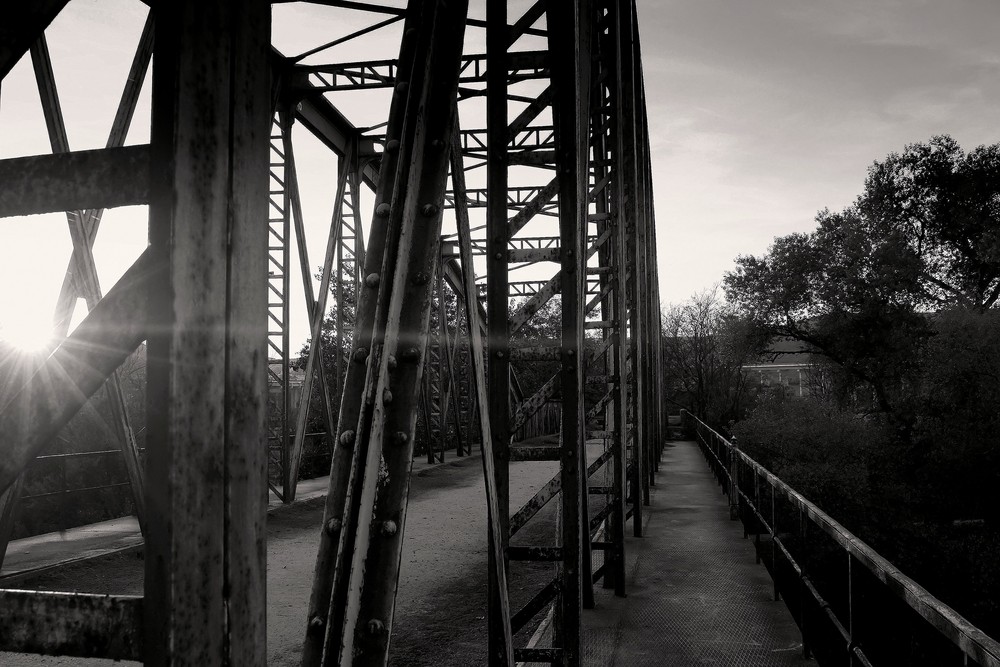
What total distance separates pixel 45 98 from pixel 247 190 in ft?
20.5

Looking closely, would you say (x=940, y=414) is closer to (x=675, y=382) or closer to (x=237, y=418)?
(x=675, y=382)

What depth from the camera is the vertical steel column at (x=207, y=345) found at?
95 centimetres

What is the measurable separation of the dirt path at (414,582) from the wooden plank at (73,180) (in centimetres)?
463

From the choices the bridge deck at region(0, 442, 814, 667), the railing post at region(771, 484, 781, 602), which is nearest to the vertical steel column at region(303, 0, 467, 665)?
the bridge deck at region(0, 442, 814, 667)

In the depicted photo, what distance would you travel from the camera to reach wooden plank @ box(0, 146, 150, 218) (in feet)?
3.37

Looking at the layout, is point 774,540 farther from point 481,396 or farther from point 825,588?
point 825,588

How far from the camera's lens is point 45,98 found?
6.06 m

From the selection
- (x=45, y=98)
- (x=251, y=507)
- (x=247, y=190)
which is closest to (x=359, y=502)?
(x=251, y=507)

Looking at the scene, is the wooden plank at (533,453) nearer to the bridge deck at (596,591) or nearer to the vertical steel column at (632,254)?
the bridge deck at (596,591)

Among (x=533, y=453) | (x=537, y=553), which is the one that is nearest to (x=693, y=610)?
(x=537, y=553)

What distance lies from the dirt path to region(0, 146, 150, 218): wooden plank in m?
4.63

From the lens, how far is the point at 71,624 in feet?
3.27

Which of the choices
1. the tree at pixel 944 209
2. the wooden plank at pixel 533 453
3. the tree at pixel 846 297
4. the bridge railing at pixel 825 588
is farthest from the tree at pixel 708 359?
the wooden plank at pixel 533 453

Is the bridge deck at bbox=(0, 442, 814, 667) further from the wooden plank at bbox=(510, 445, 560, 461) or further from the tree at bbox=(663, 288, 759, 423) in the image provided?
the tree at bbox=(663, 288, 759, 423)
